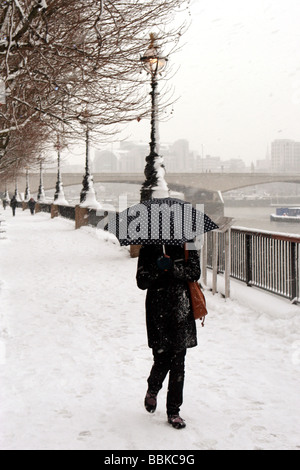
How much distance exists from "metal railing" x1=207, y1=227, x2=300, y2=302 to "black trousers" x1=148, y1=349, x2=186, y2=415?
12.9 ft

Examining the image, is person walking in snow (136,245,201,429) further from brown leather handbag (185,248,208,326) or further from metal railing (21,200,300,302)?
metal railing (21,200,300,302)

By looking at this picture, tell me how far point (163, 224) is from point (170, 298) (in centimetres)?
60

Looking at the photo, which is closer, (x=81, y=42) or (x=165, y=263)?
(x=165, y=263)

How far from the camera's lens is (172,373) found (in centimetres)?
388

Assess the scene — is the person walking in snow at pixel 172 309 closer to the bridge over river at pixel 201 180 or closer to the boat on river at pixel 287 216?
the boat on river at pixel 287 216

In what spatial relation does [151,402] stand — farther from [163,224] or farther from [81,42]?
[81,42]

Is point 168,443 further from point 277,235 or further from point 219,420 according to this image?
point 277,235

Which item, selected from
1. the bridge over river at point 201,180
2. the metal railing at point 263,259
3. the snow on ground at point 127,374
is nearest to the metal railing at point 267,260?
the metal railing at point 263,259

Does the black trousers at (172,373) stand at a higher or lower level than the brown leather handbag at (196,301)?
lower

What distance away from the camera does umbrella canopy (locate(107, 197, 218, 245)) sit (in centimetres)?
371

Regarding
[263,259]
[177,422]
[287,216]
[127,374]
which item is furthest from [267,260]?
[287,216]

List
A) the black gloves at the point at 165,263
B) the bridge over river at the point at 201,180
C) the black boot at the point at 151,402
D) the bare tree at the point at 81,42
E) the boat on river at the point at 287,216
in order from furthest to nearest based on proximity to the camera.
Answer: the bridge over river at the point at 201,180 → the boat on river at the point at 287,216 → the bare tree at the point at 81,42 → the black boot at the point at 151,402 → the black gloves at the point at 165,263

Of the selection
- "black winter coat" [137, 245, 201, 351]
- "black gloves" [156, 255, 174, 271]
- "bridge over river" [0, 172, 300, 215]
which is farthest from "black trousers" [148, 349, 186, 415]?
"bridge over river" [0, 172, 300, 215]

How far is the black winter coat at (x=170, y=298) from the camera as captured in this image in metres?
3.82
